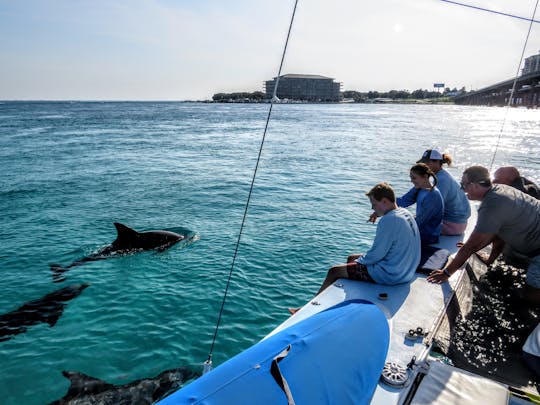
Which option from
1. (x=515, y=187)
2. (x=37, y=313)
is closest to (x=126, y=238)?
(x=37, y=313)

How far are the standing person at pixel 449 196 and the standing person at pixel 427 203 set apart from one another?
71 cm

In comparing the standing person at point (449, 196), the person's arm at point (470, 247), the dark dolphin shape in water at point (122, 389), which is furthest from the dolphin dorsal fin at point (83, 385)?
the standing person at point (449, 196)

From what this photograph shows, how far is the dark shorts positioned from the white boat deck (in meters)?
0.07

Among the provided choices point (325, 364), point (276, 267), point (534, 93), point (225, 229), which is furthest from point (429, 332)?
point (534, 93)

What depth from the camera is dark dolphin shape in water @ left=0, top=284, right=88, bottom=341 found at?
7.52 meters

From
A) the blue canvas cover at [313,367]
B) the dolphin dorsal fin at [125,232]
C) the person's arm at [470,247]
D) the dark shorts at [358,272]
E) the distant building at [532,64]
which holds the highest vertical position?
the distant building at [532,64]

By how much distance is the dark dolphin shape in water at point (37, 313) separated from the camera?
752 cm

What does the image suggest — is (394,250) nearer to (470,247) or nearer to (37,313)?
(470,247)

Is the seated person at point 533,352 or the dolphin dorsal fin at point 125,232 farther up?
the seated person at point 533,352

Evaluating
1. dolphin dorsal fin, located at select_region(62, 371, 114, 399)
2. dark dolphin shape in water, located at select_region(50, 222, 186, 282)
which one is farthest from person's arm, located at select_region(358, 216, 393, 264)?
dark dolphin shape in water, located at select_region(50, 222, 186, 282)

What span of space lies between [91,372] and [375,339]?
5086 mm

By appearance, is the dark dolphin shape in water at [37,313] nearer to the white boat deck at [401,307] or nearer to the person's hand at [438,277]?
the white boat deck at [401,307]

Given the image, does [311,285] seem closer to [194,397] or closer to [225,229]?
[225,229]

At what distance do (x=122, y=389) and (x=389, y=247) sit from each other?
14.7 ft
